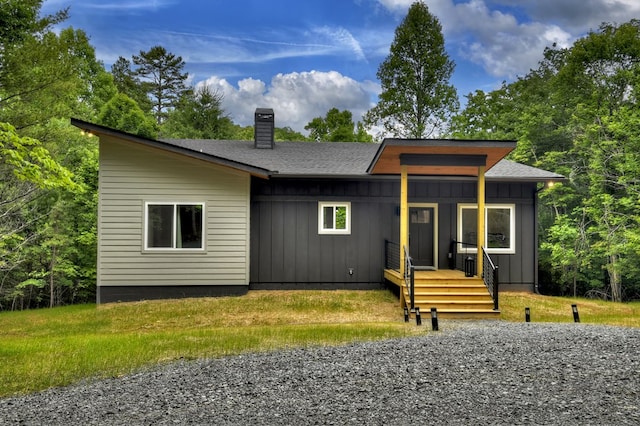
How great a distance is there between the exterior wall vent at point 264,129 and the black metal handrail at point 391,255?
17.5ft

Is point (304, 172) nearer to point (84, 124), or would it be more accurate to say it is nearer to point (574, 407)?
point (84, 124)

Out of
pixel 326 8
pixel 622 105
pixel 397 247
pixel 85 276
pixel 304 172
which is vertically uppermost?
pixel 326 8

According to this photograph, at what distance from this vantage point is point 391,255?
34.7ft

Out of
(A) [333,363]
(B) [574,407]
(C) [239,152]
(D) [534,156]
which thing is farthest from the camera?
(D) [534,156]

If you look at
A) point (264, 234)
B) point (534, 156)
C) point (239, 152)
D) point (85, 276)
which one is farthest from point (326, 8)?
point (85, 276)

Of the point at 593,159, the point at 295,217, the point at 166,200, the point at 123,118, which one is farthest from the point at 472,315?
the point at 123,118

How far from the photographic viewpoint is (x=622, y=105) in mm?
16078

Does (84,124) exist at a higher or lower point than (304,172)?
higher

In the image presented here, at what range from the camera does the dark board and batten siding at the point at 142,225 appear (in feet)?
31.4

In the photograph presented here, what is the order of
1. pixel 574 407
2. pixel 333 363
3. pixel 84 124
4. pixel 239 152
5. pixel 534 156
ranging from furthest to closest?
1. pixel 534 156
2. pixel 239 152
3. pixel 84 124
4. pixel 333 363
5. pixel 574 407

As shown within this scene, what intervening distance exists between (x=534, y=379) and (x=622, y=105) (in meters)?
17.2

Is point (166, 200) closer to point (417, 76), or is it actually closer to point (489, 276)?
point (489, 276)

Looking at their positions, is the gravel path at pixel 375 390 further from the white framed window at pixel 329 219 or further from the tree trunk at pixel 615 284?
the tree trunk at pixel 615 284

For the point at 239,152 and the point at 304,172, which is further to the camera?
the point at 239,152
